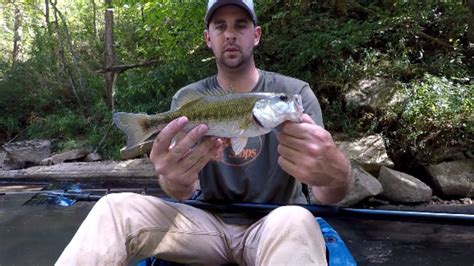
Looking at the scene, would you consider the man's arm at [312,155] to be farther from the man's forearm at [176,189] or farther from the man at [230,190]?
the man's forearm at [176,189]

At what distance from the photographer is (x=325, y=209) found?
2.10m

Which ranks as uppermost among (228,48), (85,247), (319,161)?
(228,48)

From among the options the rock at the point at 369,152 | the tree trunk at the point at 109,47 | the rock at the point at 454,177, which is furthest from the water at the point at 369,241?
the tree trunk at the point at 109,47

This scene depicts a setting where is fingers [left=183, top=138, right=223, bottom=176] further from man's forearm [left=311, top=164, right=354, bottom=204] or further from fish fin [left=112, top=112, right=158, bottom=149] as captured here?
man's forearm [left=311, top=164, right=354, bottom=204]

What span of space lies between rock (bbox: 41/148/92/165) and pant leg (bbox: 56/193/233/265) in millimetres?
7716

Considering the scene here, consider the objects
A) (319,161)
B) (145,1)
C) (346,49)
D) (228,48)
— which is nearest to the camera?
(319,161)

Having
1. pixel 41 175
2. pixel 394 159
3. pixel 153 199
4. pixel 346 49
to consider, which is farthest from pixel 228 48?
pixel 41 175

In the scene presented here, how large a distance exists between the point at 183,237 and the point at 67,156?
311 inches

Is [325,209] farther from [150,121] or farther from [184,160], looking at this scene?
[150,121]

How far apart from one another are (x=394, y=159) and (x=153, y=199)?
5.07 m

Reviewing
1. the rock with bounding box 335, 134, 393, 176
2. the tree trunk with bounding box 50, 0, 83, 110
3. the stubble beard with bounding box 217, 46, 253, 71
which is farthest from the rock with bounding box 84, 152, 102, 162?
the stubble beard with bounding box 217, 46, 253, 71

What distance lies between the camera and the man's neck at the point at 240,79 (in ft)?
7.79

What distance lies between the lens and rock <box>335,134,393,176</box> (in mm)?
6059

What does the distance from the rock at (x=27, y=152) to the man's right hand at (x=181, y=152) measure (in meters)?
8.72
